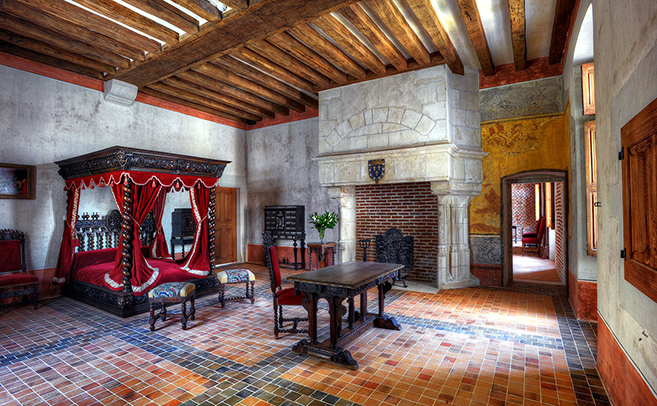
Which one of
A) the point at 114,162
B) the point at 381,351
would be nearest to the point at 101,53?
the point at 114,162

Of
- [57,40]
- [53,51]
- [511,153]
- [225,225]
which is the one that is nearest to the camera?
[57,40]

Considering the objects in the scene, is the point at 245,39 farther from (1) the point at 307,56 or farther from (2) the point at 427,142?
(2) the point at 427,142

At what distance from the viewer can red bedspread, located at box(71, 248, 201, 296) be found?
5.70 metres

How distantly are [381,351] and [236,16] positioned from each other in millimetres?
4379

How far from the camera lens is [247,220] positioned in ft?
33.1

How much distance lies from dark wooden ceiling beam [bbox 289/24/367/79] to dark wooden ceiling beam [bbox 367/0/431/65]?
1.05 metres

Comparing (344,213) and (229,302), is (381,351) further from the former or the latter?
(344,213)

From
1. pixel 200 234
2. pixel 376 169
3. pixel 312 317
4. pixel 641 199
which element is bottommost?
pixel 312 317

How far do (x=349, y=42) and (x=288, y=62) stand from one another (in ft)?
4.18

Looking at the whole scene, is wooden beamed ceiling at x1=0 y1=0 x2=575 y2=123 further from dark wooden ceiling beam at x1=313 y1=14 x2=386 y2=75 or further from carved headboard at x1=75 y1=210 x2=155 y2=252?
carved headboard at x1=75 y1=210 x2=155 y2=252

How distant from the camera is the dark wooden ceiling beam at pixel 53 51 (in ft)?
17.5

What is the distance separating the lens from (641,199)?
2.06 metres

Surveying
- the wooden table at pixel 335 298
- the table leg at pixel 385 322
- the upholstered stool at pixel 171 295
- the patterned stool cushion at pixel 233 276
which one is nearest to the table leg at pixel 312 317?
the wooden table at pixel 335 298

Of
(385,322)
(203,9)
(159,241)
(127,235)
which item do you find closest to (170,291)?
(127,235)
